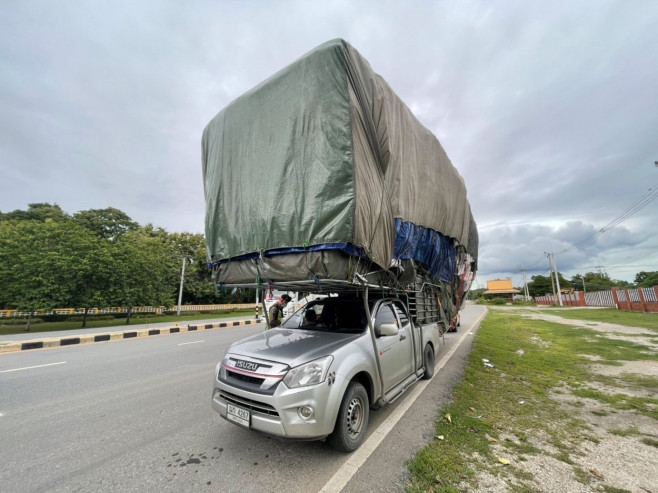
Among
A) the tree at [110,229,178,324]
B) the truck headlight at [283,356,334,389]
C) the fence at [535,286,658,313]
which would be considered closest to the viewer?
the truck headlight at [283,356,334,389]

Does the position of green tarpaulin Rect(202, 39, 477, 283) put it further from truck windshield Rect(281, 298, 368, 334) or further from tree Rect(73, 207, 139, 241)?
tree Rect(73, 207, 139, 241)

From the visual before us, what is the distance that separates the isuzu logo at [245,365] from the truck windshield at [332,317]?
130 cm

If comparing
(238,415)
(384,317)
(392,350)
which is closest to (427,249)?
(384,317)

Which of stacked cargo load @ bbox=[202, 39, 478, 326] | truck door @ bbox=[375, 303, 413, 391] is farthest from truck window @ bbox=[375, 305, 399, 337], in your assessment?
stacked cargo load @ bbox=[202, 39, 478, 326]

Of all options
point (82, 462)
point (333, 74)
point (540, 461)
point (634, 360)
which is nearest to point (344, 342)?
point (540, 461)

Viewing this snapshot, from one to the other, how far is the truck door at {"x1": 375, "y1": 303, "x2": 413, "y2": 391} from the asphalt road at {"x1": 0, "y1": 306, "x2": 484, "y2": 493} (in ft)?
1.52

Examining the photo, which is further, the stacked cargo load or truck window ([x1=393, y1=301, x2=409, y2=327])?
truck window ([x1=393, y1=301, x2=409, y2=327])

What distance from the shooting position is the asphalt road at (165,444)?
253 cm

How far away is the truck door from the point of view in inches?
148

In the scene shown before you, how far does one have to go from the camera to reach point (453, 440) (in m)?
3.17

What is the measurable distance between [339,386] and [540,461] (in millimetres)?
2107

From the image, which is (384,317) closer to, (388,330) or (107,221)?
(388,330)

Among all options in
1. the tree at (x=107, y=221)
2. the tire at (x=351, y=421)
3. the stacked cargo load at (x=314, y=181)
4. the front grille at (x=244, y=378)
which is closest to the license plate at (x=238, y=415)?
the front grille at (x=244, y=378)

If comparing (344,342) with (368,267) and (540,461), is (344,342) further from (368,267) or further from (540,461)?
(540,461)
